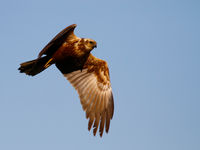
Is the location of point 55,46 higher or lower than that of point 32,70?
higher

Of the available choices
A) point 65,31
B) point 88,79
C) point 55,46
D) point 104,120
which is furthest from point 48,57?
point 104,120

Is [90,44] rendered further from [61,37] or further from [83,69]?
[83,69]

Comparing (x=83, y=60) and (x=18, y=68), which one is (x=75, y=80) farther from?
(x=18, y=68)

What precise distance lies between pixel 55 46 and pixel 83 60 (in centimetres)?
137

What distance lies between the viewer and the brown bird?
10297mm

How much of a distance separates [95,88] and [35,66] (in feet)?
8.21

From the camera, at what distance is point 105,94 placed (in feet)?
38.4

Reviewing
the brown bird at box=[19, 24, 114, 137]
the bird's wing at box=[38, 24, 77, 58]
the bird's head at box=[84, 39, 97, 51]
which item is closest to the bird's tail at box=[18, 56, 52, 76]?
the brown bird at box=[19, 24, 114, 137]

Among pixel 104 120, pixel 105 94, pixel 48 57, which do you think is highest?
pixel 48 57

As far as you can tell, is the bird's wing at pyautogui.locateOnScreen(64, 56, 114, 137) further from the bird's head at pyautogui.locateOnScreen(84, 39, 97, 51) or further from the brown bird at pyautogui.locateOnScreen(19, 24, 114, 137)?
the bird's head at pyautogui.locateOnScreen(84, 39, 97, 51)

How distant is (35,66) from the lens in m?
10.2

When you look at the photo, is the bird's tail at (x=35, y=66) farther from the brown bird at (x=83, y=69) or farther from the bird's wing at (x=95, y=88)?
the bird's wing at (x=95, y=88)

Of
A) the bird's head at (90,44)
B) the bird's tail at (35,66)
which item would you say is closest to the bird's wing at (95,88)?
the bird's head at (90,44)

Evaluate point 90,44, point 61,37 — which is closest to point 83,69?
point 90,44
